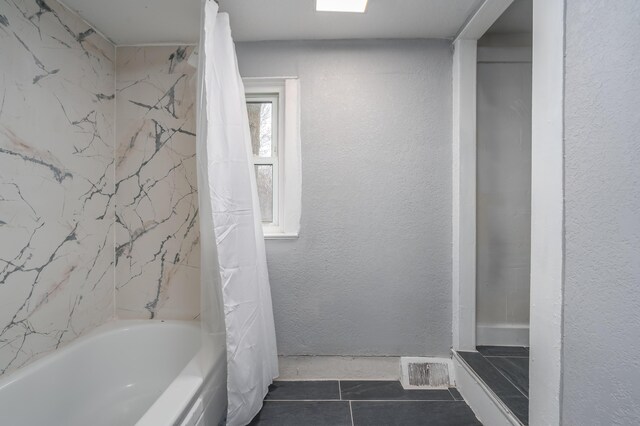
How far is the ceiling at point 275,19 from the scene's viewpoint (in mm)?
1359

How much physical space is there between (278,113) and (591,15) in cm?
139

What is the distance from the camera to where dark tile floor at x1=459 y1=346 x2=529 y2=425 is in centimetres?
117

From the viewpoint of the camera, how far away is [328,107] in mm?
1654

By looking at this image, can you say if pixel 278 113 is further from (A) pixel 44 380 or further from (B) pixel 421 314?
(A) pixel 44 380

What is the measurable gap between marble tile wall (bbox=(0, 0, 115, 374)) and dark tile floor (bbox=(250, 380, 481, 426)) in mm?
1051

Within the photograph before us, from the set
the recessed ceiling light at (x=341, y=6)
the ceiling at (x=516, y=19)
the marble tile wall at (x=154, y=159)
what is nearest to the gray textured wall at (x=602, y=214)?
the recessed ceiling light at (x=341, y=6)

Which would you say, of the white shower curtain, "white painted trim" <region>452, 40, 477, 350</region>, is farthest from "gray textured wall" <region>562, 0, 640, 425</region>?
the white shower curtain

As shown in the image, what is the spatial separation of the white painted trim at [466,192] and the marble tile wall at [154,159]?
60.2 inches

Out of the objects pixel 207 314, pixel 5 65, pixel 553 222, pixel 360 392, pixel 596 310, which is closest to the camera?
pixel 596 310

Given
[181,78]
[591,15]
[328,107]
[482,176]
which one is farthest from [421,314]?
[181,78]

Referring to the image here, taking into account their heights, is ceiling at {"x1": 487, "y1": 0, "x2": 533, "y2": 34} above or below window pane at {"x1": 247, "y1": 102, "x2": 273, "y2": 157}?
above

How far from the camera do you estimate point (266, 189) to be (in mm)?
1758

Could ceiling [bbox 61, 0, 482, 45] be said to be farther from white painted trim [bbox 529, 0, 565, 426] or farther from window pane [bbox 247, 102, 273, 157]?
white painted trim [bbox 529, 0, 565, 426]

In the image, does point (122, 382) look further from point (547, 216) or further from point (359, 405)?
point (547, 216)
